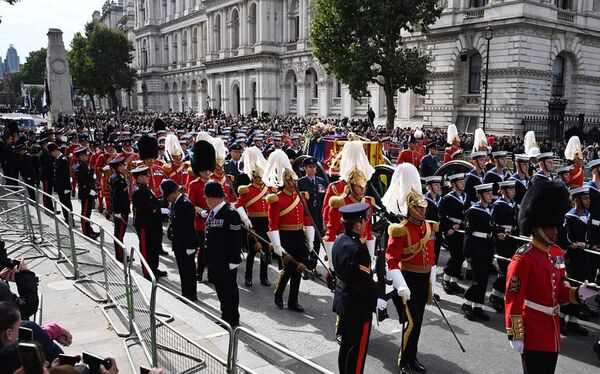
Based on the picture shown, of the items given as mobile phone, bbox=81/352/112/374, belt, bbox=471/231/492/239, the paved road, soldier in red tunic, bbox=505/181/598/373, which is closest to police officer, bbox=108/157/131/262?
the paved road

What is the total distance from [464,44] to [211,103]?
3750 cm

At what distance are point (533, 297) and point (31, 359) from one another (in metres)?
3.70

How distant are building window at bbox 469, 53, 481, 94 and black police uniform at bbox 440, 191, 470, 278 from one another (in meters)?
26.5

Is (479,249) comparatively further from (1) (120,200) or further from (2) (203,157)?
(1) (120,200)

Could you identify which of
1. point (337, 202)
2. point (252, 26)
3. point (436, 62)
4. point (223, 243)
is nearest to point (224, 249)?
point (223, 243)

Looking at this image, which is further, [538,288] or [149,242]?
[149,242]

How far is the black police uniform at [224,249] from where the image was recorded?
6.47m

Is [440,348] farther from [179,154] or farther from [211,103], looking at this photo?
[211,103]

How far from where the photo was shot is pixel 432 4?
27.8m

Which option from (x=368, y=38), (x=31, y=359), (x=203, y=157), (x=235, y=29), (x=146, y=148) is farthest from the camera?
(x=235, y=29)

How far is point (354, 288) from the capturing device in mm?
4938

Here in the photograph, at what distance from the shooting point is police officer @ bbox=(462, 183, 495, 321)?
23.9 ft

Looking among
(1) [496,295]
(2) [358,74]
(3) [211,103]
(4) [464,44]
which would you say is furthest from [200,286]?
(3) [211,103]

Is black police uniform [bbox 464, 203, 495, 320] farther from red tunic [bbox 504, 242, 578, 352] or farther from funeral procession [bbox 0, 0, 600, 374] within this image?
red tunic [bbox 504, 242, 578, 352]
